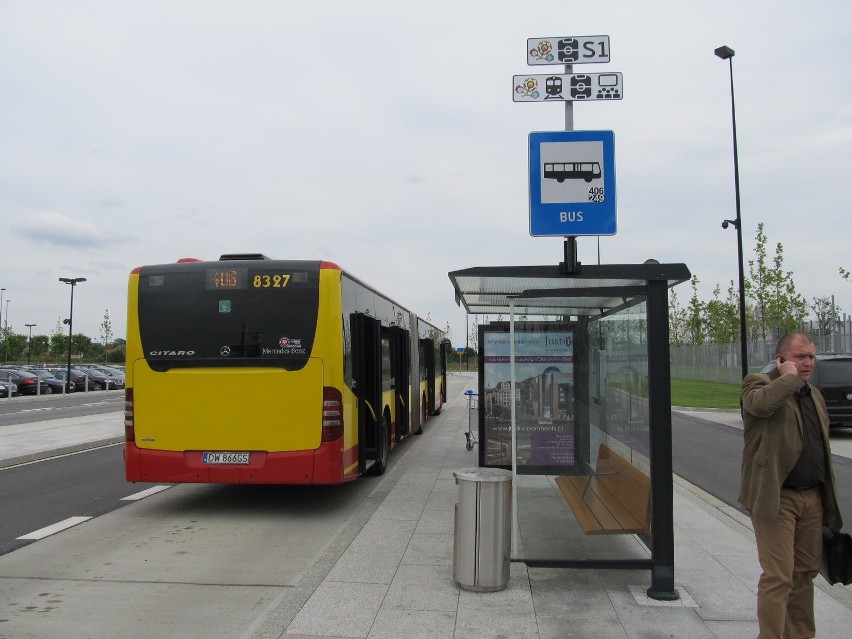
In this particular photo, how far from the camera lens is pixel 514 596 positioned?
17.3 feet

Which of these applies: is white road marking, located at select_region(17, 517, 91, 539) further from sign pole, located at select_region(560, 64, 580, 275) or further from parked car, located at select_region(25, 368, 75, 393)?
parked car, located at select_region(25, 368, 75, 393)

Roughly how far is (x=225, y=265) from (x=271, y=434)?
6.83 ft

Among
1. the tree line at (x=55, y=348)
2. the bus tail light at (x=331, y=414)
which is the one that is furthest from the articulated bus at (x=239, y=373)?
the tree line at (x=55, y=348)

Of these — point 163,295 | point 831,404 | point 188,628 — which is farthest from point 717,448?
point 188,628

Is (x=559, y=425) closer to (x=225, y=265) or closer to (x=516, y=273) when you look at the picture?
(x=516, y=273)

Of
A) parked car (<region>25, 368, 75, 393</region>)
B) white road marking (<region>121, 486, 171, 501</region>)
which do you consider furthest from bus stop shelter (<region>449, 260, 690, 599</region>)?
parked car (<region>25, 368, 75, 393</region>)

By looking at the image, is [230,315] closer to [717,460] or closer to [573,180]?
[573,180]

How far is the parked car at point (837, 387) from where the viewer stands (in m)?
16.7

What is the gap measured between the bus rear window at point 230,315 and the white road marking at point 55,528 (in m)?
1.91

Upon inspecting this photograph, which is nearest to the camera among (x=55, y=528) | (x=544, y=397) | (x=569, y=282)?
(x=569, y=282)

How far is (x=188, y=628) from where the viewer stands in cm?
489

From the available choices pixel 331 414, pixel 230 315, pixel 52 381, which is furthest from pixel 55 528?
pixel 52 381

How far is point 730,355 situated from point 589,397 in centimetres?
3767

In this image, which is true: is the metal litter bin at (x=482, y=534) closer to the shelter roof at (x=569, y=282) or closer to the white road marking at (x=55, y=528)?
the shelter roof at (x=569, y=282)
